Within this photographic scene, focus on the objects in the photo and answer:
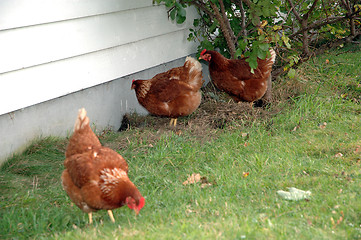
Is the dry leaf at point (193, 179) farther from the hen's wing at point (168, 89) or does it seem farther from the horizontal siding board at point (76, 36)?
the horizontal siding board at point (76, 36)

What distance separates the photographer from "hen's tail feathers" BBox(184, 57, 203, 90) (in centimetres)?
593

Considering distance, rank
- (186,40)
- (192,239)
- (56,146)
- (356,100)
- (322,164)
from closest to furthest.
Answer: (192,239) → (322,164) → (56,146) → (356,100) → (186,40)

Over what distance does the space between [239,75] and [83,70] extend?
7.22 feet

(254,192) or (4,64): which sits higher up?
(4,64)

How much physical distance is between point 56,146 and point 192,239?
255 centimetres

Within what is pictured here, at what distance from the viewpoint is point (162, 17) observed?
670 cm

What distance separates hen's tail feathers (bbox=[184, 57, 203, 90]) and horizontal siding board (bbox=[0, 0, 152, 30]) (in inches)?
46.1

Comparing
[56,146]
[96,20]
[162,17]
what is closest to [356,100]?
[162,17]

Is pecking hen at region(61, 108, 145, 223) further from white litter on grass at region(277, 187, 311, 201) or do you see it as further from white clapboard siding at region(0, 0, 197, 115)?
white clapboard siding at region(0, 0, 197, 115)

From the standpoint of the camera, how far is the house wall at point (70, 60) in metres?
4.50

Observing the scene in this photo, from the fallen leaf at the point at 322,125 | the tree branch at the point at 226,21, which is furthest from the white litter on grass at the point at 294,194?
the tree branch at the point at 226,21

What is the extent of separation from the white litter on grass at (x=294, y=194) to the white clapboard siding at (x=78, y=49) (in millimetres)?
2838

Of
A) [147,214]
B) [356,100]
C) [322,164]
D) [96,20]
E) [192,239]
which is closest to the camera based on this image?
[192,239]

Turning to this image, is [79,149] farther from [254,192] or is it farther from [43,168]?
[254,192]
